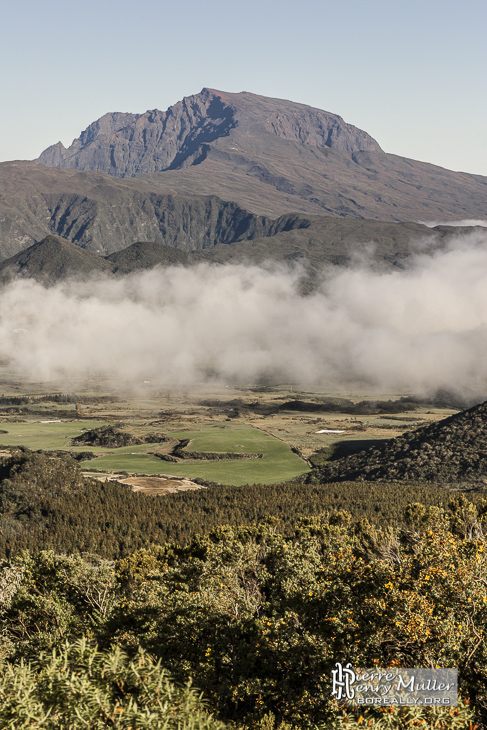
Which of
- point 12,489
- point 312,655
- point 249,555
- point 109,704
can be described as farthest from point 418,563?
point 12,489

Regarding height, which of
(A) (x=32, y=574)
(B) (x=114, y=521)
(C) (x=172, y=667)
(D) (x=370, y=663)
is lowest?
(B) (x=114, y=521)

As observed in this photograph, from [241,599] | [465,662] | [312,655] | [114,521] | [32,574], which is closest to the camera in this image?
[465,662]

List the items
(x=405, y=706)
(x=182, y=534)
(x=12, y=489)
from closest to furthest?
(x=405, y=706) → (x=182, y=534) → (x=12, y=489)

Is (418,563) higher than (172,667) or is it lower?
higher

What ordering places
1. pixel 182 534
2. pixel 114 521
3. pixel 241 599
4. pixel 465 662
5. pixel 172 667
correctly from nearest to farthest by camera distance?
pixel 465 662, pixel 172 667, pixel 241 599, pixel 182 534, pixel 114 521

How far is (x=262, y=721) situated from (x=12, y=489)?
558 ft

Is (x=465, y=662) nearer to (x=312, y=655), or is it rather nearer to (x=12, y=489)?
(x=312, y=655)

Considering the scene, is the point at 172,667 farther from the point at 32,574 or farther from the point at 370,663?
the point at 32,574

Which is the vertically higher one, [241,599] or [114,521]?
[241,599]

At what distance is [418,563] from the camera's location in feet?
133

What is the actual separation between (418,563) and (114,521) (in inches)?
5005

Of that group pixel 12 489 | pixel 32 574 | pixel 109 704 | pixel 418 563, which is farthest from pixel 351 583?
pixel 12 489

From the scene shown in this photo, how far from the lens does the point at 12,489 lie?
19188 cm

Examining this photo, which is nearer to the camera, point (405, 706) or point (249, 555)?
point (405, 706)
